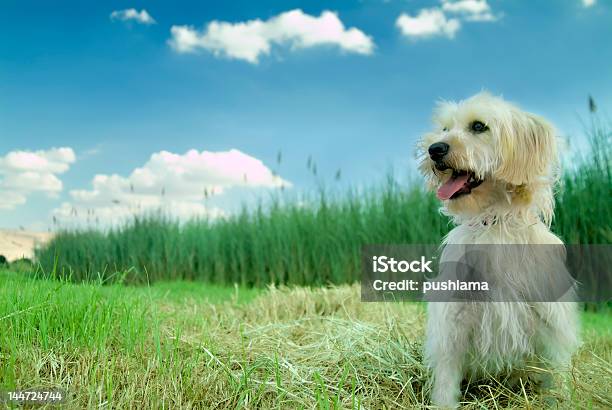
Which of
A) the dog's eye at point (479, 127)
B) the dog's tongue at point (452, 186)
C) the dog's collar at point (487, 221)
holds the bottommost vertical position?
the dog's collar at point (487, 221)

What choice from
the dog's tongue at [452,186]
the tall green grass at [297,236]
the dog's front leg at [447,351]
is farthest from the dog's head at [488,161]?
the tall green grass at [297,236]

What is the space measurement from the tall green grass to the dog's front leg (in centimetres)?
501

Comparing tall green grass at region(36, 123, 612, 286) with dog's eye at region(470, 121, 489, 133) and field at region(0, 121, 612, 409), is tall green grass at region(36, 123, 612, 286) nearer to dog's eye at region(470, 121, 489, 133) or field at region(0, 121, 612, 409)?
field at region(0, 121, 612, 409)

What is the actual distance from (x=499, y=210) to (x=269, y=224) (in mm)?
7059

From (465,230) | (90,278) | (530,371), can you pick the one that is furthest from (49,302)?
(530,371)

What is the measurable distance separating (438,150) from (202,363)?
5.97 feet

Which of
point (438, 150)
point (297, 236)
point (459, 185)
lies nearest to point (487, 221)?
point (459, 185)

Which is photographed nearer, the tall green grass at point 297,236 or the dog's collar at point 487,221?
the dog's collar at point 487,221

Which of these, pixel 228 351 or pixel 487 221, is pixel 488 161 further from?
pixel 228 351

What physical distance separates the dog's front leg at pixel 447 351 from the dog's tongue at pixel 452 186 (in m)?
0.60

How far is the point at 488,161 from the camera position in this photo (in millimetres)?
3316

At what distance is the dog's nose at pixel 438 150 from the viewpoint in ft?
10.9

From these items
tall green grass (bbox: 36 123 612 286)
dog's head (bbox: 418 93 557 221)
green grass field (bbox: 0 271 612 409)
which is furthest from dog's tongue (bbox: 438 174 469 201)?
tall green grass (bbox: 36 123 612 286)

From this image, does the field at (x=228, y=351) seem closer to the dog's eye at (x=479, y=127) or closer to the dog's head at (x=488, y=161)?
the dog's head at (x=488, y=161)
